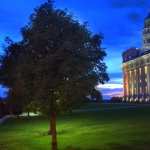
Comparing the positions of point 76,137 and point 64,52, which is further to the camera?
point 76,137

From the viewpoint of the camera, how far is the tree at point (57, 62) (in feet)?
75.2

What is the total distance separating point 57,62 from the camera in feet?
75.7

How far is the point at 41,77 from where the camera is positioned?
2312cm

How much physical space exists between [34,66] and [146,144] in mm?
6848

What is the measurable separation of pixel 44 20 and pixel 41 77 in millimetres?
2698

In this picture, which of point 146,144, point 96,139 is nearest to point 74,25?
point 146,144

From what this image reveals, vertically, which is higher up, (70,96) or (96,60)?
(96,60)

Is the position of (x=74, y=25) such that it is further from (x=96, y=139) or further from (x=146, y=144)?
(x=96, y=139)

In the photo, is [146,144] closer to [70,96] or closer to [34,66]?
[70,96]

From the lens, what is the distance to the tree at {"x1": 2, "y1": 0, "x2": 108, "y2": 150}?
2292 cm

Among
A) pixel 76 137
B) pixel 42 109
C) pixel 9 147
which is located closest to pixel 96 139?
pixel 76 137

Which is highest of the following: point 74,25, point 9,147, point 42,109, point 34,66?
point 74,25

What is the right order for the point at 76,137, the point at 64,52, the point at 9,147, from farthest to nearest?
the point at 76,137 → the point at 9,147 → the point at 64,52

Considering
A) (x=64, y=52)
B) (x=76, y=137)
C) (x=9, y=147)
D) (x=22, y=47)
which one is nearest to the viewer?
(x=64, y=52)
